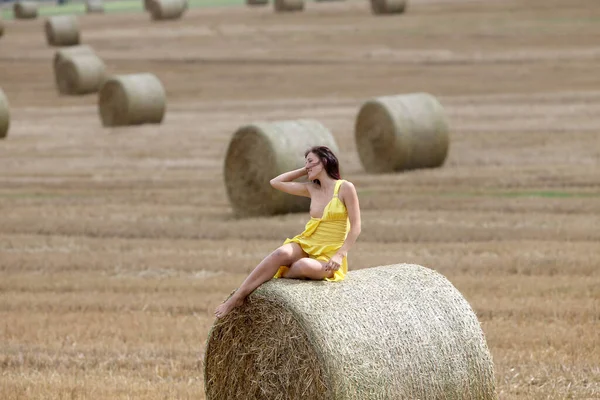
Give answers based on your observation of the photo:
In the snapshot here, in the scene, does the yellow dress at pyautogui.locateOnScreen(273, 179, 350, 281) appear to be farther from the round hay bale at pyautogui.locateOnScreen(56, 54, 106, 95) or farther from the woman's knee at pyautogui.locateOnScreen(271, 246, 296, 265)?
the round hay bale at pyautogui.locateOnScreen(56, 54, 106, 95)

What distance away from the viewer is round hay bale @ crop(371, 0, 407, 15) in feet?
139

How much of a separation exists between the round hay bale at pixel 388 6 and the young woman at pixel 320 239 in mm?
35593

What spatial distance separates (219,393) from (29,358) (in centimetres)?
279

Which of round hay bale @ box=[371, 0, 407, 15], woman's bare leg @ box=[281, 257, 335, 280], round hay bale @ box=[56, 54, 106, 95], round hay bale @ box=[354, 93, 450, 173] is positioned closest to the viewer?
woman's bare leg @ box=[281, 257, 335, 280]

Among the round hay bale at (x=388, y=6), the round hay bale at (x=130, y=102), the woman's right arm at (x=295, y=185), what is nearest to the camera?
the woman's right arm at (x=295, y=185)

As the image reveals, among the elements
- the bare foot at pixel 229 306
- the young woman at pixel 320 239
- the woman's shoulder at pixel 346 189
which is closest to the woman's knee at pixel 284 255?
the young woman at pixel 320 239

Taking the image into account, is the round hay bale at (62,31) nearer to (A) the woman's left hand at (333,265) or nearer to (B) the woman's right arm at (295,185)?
(B) the woman's right arm at (295,185)

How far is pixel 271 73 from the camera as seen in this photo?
113 feet

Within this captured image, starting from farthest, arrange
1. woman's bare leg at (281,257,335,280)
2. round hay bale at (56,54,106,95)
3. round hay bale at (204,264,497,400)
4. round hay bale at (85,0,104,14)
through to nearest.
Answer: round hay bale at (85,0,104,14) < round hay bale at (56,54,106,95) < woman's bare leg at (281,257,335,280) < round hay bale at (204,264,497,400)

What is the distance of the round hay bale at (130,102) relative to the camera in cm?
2652

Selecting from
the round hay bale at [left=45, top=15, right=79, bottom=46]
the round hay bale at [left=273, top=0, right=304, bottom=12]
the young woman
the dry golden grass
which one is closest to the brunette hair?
the young woman

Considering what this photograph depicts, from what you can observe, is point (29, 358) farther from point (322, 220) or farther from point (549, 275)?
point (549, 275)

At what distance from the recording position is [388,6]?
140ft

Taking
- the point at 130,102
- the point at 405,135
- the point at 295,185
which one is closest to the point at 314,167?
the point at 295,185
